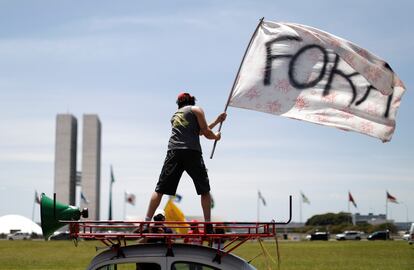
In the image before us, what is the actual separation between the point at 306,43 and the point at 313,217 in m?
169

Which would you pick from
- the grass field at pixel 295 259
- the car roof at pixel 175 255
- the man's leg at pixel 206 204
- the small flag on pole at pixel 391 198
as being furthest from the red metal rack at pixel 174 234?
the small flag on pole at pixel 391 198

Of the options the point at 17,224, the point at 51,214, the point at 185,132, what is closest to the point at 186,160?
the point at 185,132

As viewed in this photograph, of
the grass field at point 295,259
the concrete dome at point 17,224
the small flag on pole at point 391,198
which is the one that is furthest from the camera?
the concrete dome at point 17,224

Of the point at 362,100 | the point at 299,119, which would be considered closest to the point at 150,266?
the point at 299,119

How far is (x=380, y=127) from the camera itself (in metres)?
8.09

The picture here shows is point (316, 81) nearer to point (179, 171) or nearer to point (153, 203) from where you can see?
point (179, 171)

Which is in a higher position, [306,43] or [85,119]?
[85,119]

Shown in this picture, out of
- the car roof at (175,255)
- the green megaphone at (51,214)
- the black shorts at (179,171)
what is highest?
the black shorts at (179,171)

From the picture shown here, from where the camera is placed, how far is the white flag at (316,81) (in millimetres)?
8188

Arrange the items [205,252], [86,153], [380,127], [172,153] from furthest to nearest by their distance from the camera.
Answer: [86,153] → [380,127] → [172,153] → [205,252]

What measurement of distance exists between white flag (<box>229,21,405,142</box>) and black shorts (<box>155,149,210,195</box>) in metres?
1.18

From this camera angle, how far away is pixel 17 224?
458 ft

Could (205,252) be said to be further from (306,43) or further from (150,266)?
(306,43)

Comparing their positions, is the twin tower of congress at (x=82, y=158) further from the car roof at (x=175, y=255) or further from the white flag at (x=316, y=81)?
the car roof at (x=175, y=255)
